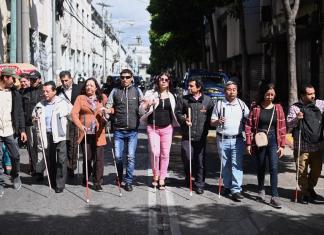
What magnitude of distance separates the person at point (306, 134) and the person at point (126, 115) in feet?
7.76

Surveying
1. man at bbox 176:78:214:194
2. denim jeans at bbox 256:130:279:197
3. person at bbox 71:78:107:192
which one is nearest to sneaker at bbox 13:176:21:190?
person at bbox 71:78:107:192

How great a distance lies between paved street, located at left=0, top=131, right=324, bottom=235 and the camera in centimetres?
608

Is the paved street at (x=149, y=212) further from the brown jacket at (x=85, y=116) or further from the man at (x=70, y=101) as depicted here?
the brown jacket at (x=85, y=116)

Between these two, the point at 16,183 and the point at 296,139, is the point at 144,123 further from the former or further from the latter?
the point at 296,139

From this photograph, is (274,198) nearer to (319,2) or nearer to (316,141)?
(316,141)

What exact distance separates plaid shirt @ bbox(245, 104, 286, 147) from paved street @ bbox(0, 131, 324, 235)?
2.95 feet

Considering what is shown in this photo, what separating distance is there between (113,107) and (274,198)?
284 centimetres

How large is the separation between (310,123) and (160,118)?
224cm

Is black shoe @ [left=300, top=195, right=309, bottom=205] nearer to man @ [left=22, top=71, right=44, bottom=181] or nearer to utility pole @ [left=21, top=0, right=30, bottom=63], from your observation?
man @ [left=22, top=71, right=44, bottom=181]

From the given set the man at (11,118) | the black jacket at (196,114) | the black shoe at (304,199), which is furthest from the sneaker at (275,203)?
the man at (11,118)

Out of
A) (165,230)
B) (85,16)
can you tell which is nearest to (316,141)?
(165,230)

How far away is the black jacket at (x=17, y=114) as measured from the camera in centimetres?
812

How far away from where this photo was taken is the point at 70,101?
30.0ft

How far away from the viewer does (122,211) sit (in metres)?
6.88
